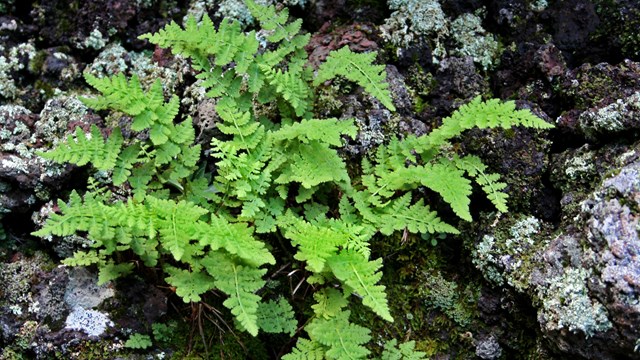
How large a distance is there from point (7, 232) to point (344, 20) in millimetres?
2985

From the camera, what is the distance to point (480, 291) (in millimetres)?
4324

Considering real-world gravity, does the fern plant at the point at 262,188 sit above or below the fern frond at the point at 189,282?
above

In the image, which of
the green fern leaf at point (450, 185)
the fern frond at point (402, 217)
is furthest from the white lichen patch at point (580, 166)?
the fern frond at point (402, 217)

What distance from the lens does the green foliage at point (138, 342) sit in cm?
395

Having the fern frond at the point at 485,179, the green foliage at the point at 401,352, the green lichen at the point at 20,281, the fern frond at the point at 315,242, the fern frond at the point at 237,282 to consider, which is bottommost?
the green foliage at the point at 401,352

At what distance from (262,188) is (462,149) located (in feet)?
4.87

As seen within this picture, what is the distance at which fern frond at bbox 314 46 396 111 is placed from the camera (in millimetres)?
4340

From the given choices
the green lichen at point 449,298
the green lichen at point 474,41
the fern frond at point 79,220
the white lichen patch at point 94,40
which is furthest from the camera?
the white lichen patch at point 94,40

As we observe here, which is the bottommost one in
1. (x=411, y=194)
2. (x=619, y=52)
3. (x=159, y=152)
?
(x=411, y=194)

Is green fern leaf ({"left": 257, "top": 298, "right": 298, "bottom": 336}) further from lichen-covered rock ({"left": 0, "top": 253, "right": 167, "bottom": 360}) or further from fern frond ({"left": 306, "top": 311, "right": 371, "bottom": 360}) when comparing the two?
lichen-covered rock ({"left": 0, "top": 253, "right": 167, "bottom": 360})

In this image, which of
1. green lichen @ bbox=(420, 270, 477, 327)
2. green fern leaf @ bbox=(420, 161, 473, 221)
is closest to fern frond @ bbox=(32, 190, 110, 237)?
green fern leaf @ bbox=(420, 161, 473, 221)

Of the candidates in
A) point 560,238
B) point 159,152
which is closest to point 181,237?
point 159,152

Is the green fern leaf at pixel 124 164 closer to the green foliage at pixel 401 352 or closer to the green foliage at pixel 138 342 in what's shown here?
the green foliage at pixel 138 342

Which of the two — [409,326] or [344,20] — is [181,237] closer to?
[409,326]
